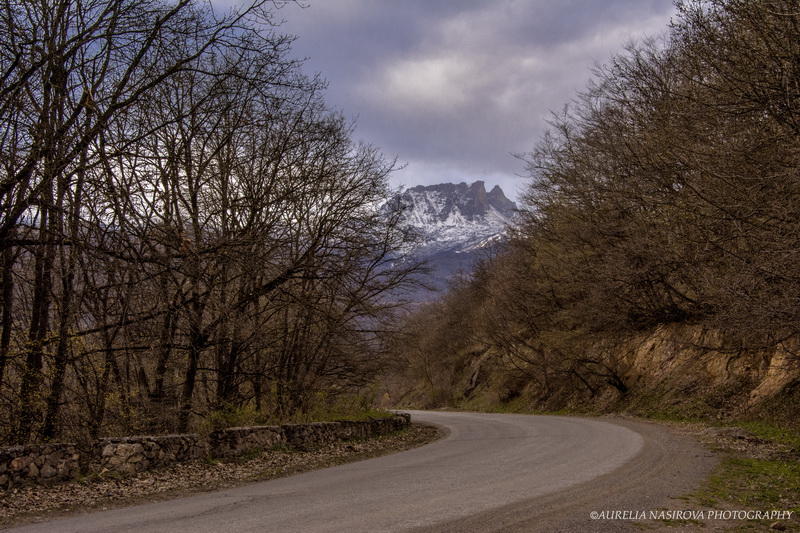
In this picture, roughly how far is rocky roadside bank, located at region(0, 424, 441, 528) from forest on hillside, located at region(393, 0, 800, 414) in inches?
274

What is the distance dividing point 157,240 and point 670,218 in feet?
43.2

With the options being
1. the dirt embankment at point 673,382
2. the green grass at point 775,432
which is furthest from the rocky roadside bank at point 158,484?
the dirt embankment at point 673,382

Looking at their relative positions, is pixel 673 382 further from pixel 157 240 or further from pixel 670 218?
pixel 157 240

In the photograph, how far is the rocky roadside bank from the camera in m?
8.69

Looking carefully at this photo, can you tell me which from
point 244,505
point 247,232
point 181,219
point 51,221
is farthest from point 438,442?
point 51,221

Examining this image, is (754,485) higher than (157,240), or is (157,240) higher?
(157,240)

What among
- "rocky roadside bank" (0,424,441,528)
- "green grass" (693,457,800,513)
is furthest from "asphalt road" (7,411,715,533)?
"rocky roadside bank" (0,424,441,528)

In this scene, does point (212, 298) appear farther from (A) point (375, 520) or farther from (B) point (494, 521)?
(B) point (494, 521)

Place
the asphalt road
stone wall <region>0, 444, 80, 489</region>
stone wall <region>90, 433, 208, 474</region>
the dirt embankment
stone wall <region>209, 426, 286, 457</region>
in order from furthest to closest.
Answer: the dirt embankment < stone wall <region>209, 426, 286, 457</region> < stone wall <region>90, 433, 208, 474</region> < stone wall <region>0, 444, 80, 489</region> < the asphalt road

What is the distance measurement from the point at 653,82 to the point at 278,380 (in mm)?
14247

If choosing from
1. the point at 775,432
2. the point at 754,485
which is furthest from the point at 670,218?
the point at 754,485

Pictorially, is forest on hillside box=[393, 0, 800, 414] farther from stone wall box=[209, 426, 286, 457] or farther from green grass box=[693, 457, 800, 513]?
stone wall box=[209, 426, 286, 457]

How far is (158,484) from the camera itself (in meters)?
10.4

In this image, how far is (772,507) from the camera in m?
7.98
